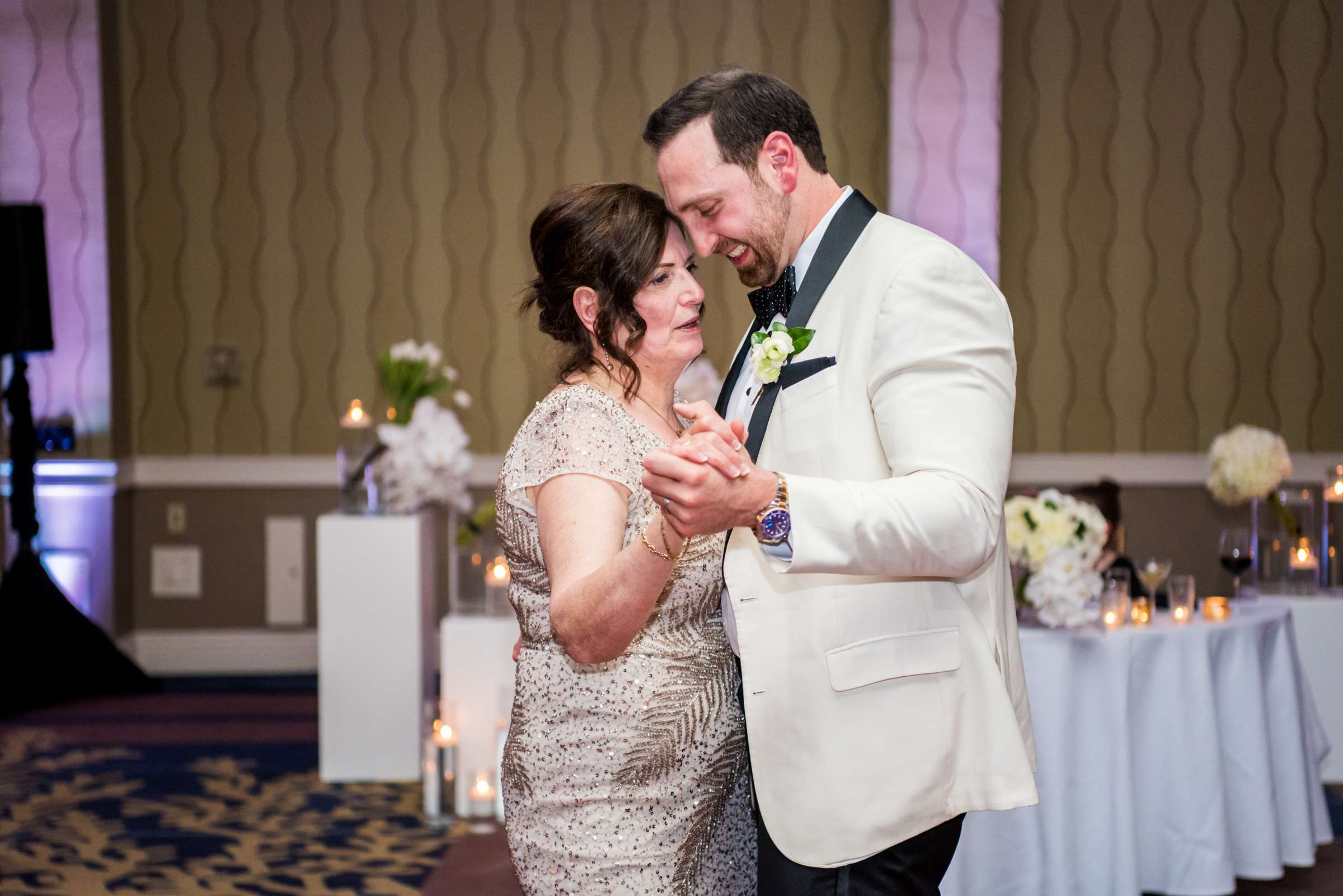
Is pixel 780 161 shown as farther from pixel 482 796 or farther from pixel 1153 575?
pixel 482 796

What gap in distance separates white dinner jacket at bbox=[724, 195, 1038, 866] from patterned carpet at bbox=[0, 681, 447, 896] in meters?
2.09

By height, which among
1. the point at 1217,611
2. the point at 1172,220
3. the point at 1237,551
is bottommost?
the point at 1217,611

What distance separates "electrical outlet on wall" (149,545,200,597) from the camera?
5773mm

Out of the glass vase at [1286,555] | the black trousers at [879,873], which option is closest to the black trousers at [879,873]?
the black trousers at [879,873]

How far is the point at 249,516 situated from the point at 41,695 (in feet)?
3.86

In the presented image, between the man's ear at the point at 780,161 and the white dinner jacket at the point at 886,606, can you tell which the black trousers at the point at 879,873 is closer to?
the white dinner jacket at the point at 886,606

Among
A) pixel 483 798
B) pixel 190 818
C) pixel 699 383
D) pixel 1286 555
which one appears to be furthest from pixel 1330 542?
pixel 190 818

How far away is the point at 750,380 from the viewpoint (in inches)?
65.9

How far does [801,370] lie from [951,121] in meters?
4.21

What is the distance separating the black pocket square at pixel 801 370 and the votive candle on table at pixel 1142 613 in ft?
6.88

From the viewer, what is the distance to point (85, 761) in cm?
441

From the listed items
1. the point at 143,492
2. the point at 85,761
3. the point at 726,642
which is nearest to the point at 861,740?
the point at 726,642

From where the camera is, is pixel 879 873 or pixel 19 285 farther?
pixel 19 285

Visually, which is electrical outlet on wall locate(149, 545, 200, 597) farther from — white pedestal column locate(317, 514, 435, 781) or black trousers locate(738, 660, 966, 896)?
black trousers locate(738, 660, 966, 896)
